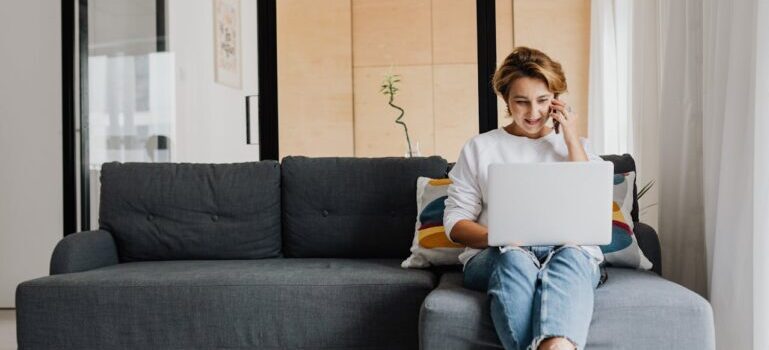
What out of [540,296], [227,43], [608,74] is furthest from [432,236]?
[227,43]

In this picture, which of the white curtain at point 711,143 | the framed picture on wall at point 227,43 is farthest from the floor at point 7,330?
the white curtain at point 711,143

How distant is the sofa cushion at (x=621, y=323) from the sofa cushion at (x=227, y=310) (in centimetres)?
37

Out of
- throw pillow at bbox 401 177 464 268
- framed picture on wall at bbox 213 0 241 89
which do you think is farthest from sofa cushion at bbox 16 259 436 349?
framed picture on wall at bbox 213 0 241 89

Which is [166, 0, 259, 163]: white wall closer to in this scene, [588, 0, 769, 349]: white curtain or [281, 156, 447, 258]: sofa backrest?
[281, 156, 447, 258]: sofa backrest

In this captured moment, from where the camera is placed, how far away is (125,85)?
4.23 metres

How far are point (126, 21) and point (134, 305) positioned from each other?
2430 mm

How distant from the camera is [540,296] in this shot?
174cm

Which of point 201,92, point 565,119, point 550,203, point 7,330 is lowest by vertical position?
point 7,330

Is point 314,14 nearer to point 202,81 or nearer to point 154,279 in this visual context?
point 202,81

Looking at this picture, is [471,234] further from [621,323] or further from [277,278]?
[277,278]

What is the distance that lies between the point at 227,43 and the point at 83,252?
171 centimetres

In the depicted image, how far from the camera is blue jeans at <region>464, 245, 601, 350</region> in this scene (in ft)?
5.54

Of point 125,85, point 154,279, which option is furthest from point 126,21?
point 154,279

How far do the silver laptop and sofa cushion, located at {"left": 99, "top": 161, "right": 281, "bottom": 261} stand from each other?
1216 mm
